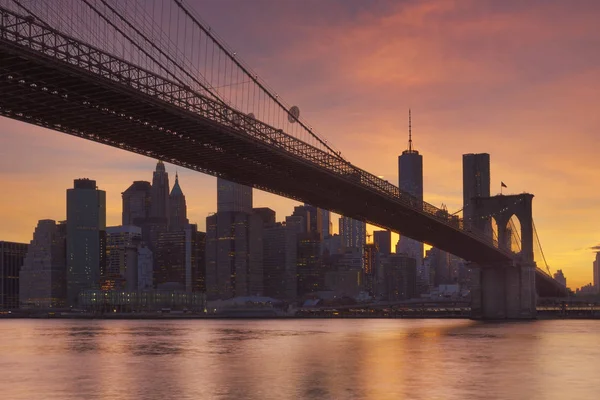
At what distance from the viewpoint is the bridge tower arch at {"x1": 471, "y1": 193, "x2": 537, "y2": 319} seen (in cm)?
10956

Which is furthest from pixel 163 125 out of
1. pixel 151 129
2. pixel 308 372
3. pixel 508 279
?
pixel 508 279

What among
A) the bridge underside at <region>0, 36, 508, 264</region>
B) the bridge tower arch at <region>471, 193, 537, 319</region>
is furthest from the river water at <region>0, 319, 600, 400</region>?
the bridge tower arch at <region>471, 193, 537, 319</region>

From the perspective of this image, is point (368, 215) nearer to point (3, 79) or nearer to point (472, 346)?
point (472, 346)

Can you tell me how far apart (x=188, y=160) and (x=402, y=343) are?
62.5 ft

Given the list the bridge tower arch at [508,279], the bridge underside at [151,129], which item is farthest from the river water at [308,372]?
the bridge tower arch at [508,279]

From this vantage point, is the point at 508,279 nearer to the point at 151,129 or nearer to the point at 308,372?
the point at 151,129

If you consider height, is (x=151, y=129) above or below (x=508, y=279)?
above

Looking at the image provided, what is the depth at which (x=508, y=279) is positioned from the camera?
362 ft

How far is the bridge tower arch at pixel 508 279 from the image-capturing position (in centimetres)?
10956

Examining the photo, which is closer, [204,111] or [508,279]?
[204,111]

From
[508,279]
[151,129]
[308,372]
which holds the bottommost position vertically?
[308,372]

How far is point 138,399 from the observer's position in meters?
27.1

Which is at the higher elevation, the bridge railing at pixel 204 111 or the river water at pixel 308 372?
the bridge railing at pixel 204 111

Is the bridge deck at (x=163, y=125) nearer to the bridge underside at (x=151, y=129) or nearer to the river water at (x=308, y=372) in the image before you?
the bridge underside at (x=151, y=129)
